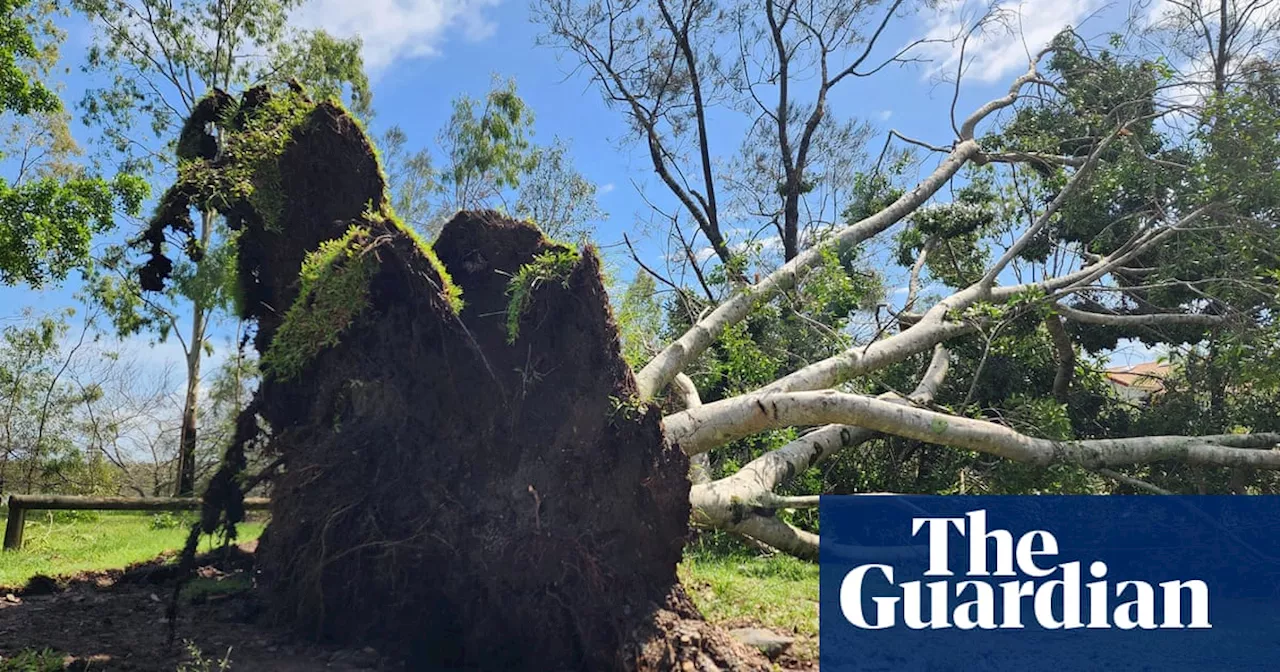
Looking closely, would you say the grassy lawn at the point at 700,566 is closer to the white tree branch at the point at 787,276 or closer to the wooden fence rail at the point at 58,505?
the wooden fence rail at the point at 58,505

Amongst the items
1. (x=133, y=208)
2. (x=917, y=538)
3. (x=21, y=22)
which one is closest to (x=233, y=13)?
(x=21, y=22)

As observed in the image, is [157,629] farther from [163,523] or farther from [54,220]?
[54,220]

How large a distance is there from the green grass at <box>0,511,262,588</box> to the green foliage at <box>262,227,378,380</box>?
114 cm

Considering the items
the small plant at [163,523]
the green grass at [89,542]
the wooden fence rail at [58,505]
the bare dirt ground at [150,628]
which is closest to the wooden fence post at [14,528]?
the wooden fence rail at [58,505]

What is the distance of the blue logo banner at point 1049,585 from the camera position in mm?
4656

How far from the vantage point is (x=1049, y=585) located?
19.1 ft

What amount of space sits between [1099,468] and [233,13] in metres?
19.5

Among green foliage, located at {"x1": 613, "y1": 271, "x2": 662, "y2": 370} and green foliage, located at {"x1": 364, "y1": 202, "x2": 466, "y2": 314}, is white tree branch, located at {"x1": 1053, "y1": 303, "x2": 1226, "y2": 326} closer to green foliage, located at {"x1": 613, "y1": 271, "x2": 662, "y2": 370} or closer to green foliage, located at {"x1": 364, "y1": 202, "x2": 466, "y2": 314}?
green foliage, located at {"x1": 613, "y1": 271, "x2": 662, "y2": 370}

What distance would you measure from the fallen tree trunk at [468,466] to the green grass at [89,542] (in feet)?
2.40

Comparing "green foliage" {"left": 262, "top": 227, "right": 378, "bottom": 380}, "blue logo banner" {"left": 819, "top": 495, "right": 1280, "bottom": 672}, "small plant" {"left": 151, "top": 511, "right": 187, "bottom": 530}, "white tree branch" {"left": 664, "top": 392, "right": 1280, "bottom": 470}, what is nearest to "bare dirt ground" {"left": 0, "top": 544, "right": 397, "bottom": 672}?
"green foliage" {"left": 262, "top": 227, "right": 378, "bottom": 380}

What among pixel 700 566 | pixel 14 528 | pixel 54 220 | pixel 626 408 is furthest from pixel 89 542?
pixel 626 408

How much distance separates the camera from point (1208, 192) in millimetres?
8000

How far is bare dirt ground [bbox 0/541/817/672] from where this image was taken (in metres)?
3.85

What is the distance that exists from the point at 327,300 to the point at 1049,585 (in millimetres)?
5192
